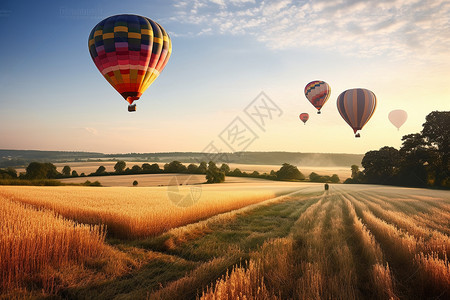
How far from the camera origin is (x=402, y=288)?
4855 mm

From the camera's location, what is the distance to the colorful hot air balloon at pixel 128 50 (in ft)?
56.5

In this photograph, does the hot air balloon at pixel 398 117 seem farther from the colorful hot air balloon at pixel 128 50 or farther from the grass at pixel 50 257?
the grass at pixel 50 257

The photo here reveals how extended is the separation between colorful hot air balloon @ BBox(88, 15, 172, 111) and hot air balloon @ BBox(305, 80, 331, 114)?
2888 centimetres

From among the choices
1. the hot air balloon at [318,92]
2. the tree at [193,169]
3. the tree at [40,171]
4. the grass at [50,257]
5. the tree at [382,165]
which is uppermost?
the hot air balloon at [318,92]

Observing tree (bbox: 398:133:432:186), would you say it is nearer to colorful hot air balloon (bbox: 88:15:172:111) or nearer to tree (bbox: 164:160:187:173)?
colorful hot air balloon (bbox: 88:15:172:111)

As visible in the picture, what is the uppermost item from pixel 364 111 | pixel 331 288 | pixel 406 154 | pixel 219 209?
pixel 364 111

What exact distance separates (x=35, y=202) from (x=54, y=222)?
900 cm

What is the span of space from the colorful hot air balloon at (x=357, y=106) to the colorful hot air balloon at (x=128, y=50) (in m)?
24.3

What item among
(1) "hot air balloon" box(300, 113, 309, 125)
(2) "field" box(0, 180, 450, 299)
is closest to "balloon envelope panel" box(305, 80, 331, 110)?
(1) "hot air balloon" box(300, 113, 309, 125)

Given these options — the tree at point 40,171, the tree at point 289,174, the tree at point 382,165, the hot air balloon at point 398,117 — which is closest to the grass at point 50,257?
the hot air balloon at point 398,117

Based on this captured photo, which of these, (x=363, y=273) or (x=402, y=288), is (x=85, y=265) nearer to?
(x=363, y=273)

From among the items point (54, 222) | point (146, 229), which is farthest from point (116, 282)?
point (146, 229)

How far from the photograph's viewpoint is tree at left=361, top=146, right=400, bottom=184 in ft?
194

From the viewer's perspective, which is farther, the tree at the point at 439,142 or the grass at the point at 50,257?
the tree at the point at 439,142
